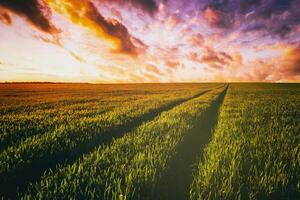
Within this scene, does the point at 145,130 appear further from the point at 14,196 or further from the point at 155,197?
the point at 14,196

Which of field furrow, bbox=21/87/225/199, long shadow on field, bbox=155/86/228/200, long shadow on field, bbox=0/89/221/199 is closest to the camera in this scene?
field furrow, bbox=21/87/225/199

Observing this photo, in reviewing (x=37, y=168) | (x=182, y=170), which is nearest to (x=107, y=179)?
(x=182, y=170)

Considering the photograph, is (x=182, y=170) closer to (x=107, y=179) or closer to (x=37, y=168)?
(x=107, y=179)

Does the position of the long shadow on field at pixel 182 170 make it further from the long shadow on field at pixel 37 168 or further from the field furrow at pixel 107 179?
the long shadow on field at pixel 37 168

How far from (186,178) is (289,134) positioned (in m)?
4.45

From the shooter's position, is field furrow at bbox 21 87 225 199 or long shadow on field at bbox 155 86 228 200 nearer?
field furrow at bbox 21 87 225 199

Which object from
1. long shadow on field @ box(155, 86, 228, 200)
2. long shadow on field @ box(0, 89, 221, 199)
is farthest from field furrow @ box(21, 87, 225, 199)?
long shadow on field @ box(0, 89, 221, 199)

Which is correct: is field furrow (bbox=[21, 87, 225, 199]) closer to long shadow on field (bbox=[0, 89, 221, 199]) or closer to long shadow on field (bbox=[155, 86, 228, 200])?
long shadow on field (bbox=[155, 86, 228, 200])

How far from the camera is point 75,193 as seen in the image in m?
2.83

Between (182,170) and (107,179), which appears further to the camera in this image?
(182,170)

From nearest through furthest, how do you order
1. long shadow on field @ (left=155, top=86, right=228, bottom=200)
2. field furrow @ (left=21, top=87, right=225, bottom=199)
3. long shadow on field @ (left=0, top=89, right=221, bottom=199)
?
field furrow @ (left=21, top=87, right=225, bottom=199), long shadow on field @ (left=155, top=86, right=228, bottom=200), long shadow on field @ (left=0, top=89, right=221, bottom=199)

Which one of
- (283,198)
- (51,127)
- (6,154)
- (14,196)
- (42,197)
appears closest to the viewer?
(42,197)

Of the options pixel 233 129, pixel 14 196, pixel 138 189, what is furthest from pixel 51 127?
pixel 233 129

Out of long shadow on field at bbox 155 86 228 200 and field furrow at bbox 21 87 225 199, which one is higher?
field furrow at bbox 21 87 225 199
